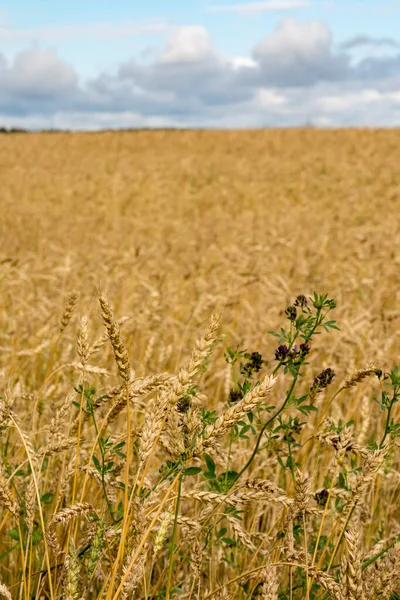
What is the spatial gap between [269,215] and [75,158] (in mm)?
12882

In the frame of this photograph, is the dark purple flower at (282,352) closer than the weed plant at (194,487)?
No

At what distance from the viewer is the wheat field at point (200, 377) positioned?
4.30 feet

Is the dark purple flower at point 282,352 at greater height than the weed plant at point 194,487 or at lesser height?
greater

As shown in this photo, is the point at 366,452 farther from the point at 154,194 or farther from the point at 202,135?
the point at 202,135

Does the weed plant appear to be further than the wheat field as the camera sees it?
No

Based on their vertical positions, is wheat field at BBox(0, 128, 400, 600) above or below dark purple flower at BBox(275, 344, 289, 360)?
below

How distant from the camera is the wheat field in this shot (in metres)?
1.31

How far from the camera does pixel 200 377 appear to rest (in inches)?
101

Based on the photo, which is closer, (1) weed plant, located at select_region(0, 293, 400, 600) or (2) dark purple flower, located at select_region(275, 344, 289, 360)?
(1) weed plant, located at select_region(0, 293, 400, 600)

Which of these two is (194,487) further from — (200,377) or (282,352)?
(200,377)

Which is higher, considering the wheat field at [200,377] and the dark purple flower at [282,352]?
the dark purple flower at [282,352]

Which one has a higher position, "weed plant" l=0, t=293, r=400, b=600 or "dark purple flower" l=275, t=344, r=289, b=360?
"dark purple flower" l=275, t=344, r=289, b=360

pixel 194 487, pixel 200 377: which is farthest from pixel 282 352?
pixel 200 377

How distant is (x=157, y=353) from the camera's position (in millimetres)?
3889
